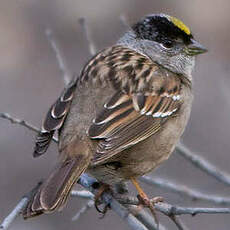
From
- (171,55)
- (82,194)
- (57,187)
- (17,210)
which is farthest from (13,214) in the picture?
(171,55)

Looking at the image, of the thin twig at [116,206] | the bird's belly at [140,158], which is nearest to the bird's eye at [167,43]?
the bird's belly at [140,158]

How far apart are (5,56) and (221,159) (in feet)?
15.8

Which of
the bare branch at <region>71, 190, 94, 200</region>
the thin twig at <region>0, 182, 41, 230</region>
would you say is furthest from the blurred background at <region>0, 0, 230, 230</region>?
the thin twig at <region>0, 182, 41, 230</region>

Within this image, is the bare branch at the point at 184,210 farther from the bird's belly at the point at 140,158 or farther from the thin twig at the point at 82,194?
the thin twig at the point at 82,194

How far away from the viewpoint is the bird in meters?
5.36

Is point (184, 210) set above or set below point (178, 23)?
below

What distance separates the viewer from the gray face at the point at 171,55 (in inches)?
254

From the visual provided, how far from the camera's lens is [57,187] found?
519 cm

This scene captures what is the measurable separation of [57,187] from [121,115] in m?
0.77

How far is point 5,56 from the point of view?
42.0 feet

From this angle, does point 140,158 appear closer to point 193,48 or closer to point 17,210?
point 17,210

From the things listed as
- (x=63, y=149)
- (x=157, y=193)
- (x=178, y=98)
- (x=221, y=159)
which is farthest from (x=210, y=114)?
(x=63, y=149)

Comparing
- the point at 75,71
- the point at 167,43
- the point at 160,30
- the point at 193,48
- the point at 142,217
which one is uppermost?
the point at 160,30

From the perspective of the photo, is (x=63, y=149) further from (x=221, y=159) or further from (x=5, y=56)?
(x=5, y=56)
